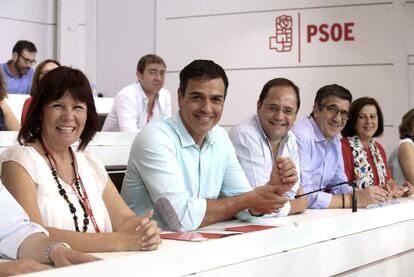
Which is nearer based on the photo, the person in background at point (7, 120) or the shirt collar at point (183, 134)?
the shirt collar at point (183, 134)

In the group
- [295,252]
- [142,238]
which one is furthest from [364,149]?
[142,238]

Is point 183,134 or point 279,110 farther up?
point 279,110

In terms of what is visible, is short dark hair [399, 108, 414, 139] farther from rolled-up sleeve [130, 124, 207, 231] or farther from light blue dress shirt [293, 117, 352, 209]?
rolled-up sleeve [130, 124, 207, 231]

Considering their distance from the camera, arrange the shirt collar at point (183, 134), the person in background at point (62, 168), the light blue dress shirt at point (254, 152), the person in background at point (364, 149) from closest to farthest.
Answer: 1. the person in background at point (62, 168)
2. the shirt collar at point (183, 134)
3. the light blue dress shirt at point (254, 152)
4. the person in background at point (364, 149)

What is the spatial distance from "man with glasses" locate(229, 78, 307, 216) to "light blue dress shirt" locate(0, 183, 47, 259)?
1460 millimetres

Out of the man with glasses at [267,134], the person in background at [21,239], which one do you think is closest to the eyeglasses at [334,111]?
the man with glasses at [267,134]

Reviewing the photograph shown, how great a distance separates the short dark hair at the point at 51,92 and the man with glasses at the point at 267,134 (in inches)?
39.4

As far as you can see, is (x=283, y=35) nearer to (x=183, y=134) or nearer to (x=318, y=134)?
(x=318, y=134)

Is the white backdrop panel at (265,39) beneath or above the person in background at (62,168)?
above

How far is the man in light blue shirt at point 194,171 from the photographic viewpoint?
2.57m

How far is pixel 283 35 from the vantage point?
738 centimetres

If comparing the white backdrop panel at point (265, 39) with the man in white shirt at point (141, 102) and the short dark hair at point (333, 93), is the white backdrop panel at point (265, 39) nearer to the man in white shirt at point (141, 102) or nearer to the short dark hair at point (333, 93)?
the man in white shirt at point (141, 102)

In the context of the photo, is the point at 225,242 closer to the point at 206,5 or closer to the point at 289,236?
the point at 289,236

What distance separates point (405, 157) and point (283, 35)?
9.95 feet
